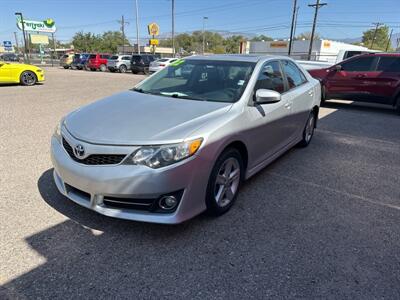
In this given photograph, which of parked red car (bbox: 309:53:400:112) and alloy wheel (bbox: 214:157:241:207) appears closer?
alloy wheel (bbox: 214:157:241:207)

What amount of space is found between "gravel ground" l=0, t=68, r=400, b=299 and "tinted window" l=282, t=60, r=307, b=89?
1322 millimetres

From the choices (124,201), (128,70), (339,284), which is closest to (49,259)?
(124,201)

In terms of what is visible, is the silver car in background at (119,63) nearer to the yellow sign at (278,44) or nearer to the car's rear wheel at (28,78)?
the car's rear wheel at (28,78)

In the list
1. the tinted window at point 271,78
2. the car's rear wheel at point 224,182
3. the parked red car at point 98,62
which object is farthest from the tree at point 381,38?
the car's rear wheel at point 224,182

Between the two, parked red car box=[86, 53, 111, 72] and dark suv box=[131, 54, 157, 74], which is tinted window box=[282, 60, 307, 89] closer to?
dark suv box=[131, 54, 157, 74]

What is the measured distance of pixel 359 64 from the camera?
9523mm

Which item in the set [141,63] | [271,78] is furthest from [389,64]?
[141,63]

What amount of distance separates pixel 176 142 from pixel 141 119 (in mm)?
568

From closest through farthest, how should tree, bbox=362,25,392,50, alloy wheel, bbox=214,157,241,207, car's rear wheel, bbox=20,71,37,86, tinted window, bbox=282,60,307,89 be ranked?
alloy wheel, bbox=214,157,241,207 → tinted window, bbox=282,60,307,89 → car's rear wheel, bbox=20,71,37,86 → tree, bbox=362,25,392,50

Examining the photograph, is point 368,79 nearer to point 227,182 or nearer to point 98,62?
point 227,182

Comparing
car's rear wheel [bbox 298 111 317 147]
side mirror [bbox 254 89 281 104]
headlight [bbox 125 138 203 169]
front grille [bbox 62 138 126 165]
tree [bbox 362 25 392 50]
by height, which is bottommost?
car's rear wheel [bbox 298 111 317 147]

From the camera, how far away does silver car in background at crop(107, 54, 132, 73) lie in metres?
29.5

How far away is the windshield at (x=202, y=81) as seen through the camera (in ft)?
11.4

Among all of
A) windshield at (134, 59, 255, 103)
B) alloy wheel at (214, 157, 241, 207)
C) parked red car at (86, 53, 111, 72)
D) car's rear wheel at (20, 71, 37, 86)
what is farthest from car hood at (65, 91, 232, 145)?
parked red car at (86, 53, 111, 72)
